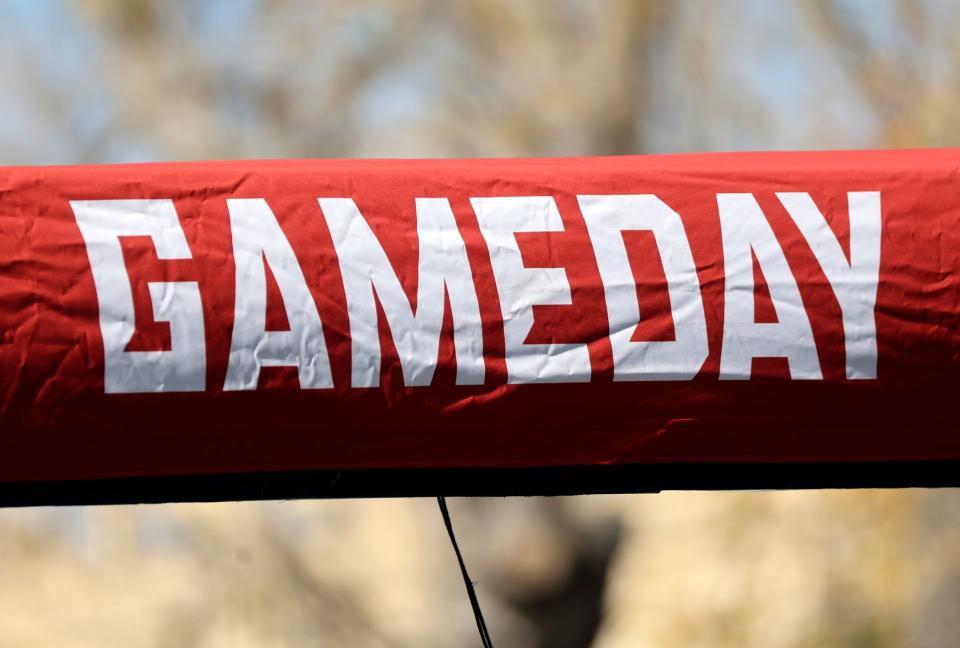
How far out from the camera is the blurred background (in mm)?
5477

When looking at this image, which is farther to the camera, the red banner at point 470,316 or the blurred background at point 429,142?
the blurred background at point 429,142

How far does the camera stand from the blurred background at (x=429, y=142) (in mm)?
5477

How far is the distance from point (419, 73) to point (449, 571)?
2.26 metres

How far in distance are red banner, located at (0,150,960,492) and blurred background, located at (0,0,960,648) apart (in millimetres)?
2759

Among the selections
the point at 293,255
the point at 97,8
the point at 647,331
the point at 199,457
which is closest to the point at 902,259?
the point at 647,331

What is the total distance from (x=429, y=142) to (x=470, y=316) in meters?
3.07

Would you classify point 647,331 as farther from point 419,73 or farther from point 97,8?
point 97,8

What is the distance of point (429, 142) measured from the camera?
18.6 feet

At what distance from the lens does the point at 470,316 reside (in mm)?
2693

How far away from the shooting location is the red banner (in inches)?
103

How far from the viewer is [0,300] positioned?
8.44 ft

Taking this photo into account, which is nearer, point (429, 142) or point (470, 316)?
point (470, 316)

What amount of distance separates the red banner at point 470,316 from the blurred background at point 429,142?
2759 mm

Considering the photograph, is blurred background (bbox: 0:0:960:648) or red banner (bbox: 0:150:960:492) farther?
blurred background (bbox: 0:0:960:648)
